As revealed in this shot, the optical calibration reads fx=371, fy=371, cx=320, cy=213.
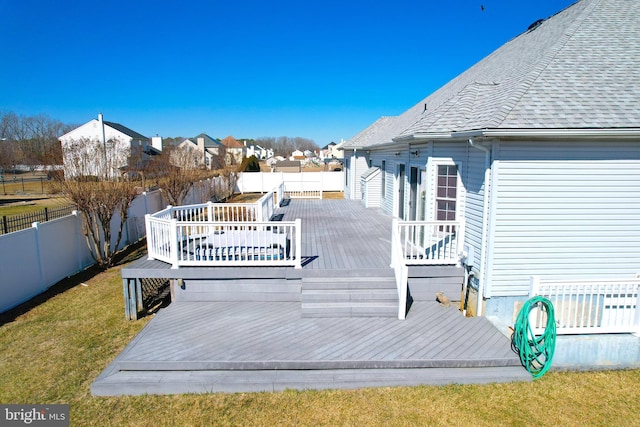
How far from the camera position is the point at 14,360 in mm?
5574

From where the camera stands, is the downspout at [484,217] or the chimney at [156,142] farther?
the chimney at [156,142]

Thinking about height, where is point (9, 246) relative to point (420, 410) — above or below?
above

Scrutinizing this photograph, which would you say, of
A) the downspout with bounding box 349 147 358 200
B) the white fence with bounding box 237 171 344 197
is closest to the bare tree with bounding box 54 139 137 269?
the downspout with bounding box 349 147 358 200

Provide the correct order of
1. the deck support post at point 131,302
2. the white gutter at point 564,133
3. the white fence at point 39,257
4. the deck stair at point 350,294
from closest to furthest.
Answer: the white gutter at point 564,133
the deck stair at point 350,294
the deck support post at point 131,302
the white fence at point 39,257

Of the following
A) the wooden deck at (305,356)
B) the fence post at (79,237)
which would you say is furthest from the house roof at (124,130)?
the wooden deck at (305,356)

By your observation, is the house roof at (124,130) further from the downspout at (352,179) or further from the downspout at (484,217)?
the downspout at (484,217)

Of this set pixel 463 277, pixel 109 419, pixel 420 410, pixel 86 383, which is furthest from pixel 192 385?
pixel 463 277

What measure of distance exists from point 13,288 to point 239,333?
17.4 ft

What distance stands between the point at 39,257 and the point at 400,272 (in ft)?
26.2

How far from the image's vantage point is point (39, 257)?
8.40 metres

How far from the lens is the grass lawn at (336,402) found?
14.2 ft

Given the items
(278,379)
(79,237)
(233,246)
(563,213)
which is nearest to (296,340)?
(278,379)

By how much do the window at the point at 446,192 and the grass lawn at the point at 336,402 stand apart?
345 cm

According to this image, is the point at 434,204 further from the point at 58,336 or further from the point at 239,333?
the point at 58,336
